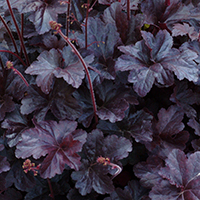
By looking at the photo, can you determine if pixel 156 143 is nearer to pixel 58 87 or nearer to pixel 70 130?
pixel 70 130

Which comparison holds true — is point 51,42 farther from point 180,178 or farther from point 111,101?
point 180,178

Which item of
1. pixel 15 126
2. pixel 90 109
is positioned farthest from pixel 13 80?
pixel 90 109

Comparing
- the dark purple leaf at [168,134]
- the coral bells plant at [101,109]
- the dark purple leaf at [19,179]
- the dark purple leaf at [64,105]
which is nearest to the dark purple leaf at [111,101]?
the coral bells plant at [101,109]

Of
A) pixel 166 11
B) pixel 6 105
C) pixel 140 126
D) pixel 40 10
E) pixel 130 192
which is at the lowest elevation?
pixel 130 192

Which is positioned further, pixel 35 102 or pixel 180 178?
pixel 35 102

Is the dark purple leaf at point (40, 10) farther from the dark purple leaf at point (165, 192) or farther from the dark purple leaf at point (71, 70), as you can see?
the dark purple leaf at point (165, 192)

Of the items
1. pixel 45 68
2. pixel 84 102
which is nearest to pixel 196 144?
pixel 84 102

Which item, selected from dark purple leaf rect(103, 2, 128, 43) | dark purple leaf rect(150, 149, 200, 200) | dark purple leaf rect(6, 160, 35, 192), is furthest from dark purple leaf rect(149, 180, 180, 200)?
dark purple leaf rect(103, 2, 128, 43)
